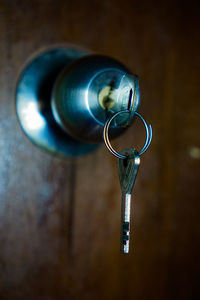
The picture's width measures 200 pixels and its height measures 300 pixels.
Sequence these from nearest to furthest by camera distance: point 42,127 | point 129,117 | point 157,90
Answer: point 129,117, point 42,127, point 157,90

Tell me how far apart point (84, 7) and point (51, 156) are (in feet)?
0.92

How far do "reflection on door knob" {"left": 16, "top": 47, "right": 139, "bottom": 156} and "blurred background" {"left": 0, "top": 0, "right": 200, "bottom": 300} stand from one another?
2 cm

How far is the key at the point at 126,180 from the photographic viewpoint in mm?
404

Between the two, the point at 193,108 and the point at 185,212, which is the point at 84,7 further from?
the point at 185,212

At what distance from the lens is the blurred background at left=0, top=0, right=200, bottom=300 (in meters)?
0.58

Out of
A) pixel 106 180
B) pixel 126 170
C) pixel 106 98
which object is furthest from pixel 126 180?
pixel 106 180

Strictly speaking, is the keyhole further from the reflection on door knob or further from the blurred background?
the blurred background

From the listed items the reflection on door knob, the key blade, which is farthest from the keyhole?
the key blade

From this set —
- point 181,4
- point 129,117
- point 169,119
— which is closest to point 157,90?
point 169,119

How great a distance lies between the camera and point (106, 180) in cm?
64

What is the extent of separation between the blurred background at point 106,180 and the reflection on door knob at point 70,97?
2cm

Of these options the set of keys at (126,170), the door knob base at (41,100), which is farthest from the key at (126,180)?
the door knob base at (41,100)

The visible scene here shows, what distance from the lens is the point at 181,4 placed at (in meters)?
0.71

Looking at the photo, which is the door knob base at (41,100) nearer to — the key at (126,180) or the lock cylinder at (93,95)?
the lock cylinder at (93,95)
